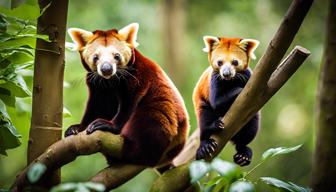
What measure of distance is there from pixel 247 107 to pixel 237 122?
12 cm

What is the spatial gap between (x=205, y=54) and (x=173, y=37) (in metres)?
0.89

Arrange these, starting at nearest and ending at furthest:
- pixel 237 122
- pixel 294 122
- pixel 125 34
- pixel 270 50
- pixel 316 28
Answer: pixel 270 50 → pixel 237 122 → pixel 125 34 → pixel 316 28 → pixel 294 122

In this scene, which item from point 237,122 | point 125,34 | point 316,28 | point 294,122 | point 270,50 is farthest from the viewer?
point 294,122

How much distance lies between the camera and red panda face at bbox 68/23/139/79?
333cm

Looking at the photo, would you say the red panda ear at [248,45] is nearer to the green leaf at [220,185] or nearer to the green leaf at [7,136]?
the green leaf at [220,185]

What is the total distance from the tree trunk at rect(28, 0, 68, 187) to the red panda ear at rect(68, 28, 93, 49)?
0.41 metres

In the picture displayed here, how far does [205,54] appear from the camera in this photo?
8.87m

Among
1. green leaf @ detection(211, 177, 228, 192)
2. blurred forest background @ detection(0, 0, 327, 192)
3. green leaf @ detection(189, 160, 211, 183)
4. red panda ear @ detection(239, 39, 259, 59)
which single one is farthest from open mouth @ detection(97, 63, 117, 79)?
blurred forest background @ detection(0, 0, 327, 192)

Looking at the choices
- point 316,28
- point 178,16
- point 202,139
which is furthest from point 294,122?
point 202,139

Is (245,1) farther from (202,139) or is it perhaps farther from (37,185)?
(37,185)

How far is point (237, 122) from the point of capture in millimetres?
3113

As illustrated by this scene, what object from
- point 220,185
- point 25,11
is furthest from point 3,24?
point 220,185

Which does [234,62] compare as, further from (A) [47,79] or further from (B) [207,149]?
(A) [47,79]

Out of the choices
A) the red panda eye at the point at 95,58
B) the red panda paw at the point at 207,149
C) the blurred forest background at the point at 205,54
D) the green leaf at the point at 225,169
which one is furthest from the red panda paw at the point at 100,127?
the blurred forest background at the point at 205,54
